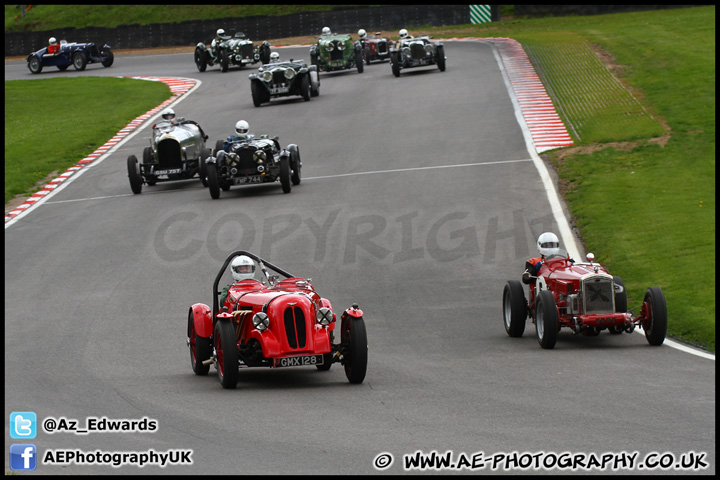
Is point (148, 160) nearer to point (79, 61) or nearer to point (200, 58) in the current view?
point (200, 58)

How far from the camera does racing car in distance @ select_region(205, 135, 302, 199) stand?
24016 mm

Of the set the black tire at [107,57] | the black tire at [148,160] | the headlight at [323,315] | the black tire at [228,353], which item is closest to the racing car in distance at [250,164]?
the black tire at [148,160]

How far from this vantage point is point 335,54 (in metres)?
42.0

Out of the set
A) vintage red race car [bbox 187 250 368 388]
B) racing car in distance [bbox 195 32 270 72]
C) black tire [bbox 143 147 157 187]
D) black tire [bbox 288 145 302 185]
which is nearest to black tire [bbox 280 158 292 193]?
black tire [bbox 288 145 302 185]

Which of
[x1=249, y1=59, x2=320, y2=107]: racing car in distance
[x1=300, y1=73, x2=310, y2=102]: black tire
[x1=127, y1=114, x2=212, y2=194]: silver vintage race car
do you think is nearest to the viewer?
[x1=127, y1=114, x2=212, y2=194]: silver vintage race car

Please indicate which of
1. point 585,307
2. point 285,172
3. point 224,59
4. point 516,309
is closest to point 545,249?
point 516,309

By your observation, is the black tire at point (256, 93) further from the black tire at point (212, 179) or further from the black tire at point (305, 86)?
the black tire at point (212, 179)

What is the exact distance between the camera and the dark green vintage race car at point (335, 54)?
1650 inches

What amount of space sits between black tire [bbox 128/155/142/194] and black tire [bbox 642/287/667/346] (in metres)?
15.4

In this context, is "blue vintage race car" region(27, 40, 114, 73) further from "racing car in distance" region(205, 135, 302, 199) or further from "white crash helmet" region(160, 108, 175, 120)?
"racing car in distance" region(205, 135, 302, 199)

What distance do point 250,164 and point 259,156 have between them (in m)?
0.35

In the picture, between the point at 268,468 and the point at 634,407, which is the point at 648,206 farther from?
the point at 268,468

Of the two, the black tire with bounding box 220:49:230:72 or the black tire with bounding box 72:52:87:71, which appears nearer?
the black tire with bounding box 220:49:230:72

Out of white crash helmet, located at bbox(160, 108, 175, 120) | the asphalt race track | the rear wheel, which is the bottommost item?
the asphalt race track
